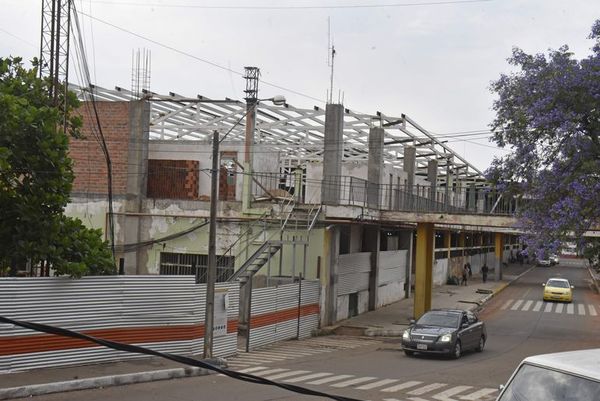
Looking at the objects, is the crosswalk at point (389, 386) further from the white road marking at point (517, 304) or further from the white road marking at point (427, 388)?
the white road marking at point (517, 304)

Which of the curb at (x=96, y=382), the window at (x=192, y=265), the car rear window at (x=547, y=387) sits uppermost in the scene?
the car rear window at (x=547, y=387)

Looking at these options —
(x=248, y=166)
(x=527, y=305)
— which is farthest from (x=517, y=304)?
(x=248, y=166)

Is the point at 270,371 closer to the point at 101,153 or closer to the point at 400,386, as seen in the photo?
the point at 400,386

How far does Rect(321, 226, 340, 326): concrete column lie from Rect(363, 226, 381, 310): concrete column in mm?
6481

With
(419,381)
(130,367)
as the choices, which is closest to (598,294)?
(419,381)

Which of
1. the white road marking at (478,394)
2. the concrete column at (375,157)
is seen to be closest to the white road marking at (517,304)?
the concrete column at (375,157)

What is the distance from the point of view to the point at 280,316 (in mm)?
27641

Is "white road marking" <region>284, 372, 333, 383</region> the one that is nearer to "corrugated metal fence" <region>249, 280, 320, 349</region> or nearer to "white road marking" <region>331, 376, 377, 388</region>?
"white road marking" <region>331, 376, 377, 388</region>

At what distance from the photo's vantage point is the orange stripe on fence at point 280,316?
1010 inches

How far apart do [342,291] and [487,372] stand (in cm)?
1359

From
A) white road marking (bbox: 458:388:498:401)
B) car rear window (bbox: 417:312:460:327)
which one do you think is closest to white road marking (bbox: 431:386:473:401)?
white road marking (bbox: 458:388:498:401)

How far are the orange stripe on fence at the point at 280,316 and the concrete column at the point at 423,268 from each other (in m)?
5.91

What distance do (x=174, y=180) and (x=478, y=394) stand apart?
20515 mm

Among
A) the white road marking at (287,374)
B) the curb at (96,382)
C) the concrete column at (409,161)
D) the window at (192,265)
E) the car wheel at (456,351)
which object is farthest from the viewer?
the concrete column at (409,161)
